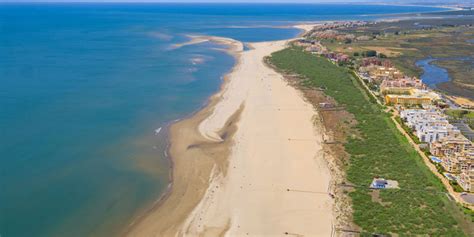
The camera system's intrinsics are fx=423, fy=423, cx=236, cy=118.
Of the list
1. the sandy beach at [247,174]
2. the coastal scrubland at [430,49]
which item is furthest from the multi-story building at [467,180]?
the coastal scrubland at [430,49]

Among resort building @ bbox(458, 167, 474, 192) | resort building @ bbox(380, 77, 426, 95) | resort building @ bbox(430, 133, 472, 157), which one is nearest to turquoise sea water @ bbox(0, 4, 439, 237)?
resort building @ bbox(458, 167, 474, 192)

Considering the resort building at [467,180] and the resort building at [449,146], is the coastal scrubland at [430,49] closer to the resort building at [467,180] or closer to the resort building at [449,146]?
the resort building at [449,146]

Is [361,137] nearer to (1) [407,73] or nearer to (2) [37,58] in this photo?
(1) [407,73]

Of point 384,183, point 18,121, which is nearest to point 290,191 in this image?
point 384,183

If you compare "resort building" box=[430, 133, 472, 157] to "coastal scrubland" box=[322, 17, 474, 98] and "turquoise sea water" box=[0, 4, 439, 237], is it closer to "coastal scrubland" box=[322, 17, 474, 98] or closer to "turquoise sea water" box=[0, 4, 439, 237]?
"turquoise sea water" box=[0, 4, 439, 237]

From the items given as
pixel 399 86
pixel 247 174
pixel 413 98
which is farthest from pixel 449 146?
pixel 399 86

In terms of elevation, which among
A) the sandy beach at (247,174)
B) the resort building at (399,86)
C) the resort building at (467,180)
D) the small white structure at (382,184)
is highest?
the resort building at (399,86)
